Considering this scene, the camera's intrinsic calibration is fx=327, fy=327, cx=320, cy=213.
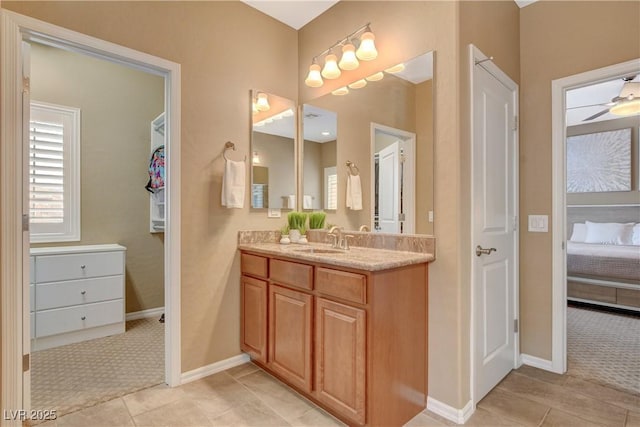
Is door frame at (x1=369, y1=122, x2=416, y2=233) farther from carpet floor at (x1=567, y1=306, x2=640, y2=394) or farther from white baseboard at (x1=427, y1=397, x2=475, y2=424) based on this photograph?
carpet floor at (x1=567, y1=306, x2=640, y2=394)

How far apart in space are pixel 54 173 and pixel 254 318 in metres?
2.44

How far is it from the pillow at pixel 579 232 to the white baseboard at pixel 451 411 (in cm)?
496

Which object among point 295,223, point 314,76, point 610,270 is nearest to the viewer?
point 314,76

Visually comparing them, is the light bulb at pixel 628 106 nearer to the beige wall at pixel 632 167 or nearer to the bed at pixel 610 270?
the bed at pixel 610 270

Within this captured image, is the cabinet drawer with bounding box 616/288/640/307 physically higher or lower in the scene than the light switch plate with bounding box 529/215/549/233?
lower

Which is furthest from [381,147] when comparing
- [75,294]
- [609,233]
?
[609,233]

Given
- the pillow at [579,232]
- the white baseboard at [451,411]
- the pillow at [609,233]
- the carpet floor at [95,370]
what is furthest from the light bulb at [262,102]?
the pillow at [579,232]

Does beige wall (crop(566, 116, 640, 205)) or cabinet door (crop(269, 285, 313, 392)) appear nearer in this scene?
cabinet door (crop(269, 285, 313, 392))

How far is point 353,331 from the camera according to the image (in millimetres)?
1667

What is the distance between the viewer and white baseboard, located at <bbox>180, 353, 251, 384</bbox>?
228 centimetres

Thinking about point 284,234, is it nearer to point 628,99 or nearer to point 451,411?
point 451,411

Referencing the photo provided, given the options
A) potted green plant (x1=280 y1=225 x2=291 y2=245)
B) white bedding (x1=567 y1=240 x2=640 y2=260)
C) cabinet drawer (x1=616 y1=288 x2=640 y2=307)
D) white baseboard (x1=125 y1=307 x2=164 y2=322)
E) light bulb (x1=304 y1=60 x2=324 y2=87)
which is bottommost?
white baseboard (x1=125 y1=307 x2=164 y2=322)

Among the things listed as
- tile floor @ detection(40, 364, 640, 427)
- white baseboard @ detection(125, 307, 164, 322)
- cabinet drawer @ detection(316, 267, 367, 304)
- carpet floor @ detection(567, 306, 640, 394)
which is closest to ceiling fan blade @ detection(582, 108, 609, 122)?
carpet floor @ detection(567, 306, 640, 394)

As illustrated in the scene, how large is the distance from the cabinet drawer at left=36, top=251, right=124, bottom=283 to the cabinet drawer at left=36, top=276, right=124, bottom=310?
0.16 feet
